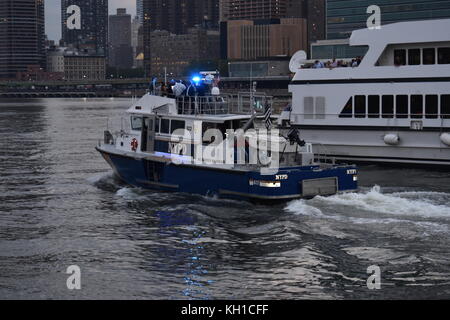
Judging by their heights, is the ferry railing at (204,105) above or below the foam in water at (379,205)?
above

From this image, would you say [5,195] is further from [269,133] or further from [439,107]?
[439,107]

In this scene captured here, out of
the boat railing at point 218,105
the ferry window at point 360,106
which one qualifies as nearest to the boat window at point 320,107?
the ferry window at point 360,106

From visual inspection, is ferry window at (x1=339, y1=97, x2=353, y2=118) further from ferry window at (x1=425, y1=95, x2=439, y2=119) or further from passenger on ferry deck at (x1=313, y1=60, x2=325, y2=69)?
ferry window at (x1=425, y1=95, x2=439, y2=119)

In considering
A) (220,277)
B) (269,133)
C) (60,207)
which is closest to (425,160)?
(269,133)

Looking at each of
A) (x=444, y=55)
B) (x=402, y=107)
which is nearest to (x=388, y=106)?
(x=402, y=107)

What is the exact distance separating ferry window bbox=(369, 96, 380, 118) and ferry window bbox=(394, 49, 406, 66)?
6.07 feet

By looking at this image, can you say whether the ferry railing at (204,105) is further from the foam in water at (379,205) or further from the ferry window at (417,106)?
the ferry window at (417,106)

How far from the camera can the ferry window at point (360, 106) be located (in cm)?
3756

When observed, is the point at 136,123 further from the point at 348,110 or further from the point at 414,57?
the point at 414,57

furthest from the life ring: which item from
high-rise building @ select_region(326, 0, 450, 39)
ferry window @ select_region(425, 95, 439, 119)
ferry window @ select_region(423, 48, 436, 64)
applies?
high-rise building @ select_region(326, 0, 450, 39)

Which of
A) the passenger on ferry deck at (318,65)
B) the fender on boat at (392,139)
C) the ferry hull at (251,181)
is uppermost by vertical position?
the passenger on ferry deck at (318,65)

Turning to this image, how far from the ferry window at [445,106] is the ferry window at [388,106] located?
2.26m

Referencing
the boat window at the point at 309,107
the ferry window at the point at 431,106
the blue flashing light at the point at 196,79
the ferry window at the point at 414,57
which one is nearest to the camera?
the blue flashing light at the point at 196,79
